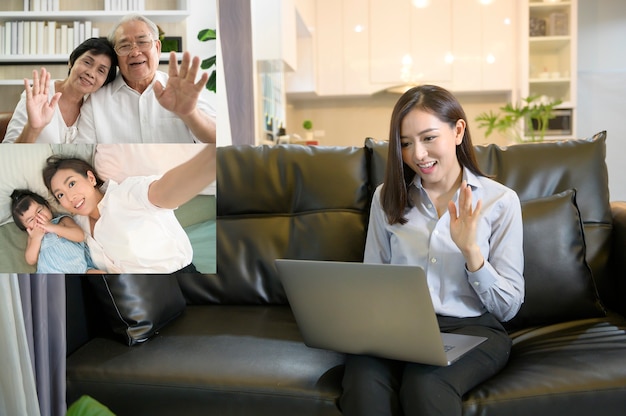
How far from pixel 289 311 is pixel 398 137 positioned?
593 mm

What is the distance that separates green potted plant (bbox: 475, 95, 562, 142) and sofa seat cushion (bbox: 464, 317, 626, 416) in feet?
11.5

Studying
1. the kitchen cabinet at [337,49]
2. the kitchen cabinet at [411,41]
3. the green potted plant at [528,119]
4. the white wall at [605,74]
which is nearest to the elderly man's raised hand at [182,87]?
the green potted plant at [528,119]

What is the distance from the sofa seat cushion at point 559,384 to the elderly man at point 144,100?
0.75m

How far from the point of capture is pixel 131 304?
65.4 inches

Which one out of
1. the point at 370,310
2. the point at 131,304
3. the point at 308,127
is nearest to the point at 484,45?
the point at 308,127

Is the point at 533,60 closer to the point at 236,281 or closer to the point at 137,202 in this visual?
the point at 236,281

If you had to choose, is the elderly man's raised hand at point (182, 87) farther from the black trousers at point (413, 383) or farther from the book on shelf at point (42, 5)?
the black trousers at point (413, 383)

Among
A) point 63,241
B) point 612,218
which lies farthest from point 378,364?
point 612,218

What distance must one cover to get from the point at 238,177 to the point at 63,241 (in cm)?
77

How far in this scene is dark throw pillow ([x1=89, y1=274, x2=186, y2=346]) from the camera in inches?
64.4

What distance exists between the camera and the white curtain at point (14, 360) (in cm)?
142

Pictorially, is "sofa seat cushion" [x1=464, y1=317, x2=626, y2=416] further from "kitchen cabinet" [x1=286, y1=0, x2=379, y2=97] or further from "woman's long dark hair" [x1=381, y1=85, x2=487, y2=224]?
"kitchen cabinet" [x1=286, y1=0, x2=379, y2=97]

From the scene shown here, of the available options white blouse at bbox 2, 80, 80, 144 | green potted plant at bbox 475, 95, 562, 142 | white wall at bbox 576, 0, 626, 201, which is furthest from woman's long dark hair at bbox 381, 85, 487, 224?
white wall at bbox 576, 0, 626, 201

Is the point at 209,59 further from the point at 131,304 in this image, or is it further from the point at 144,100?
the point at 131,304
